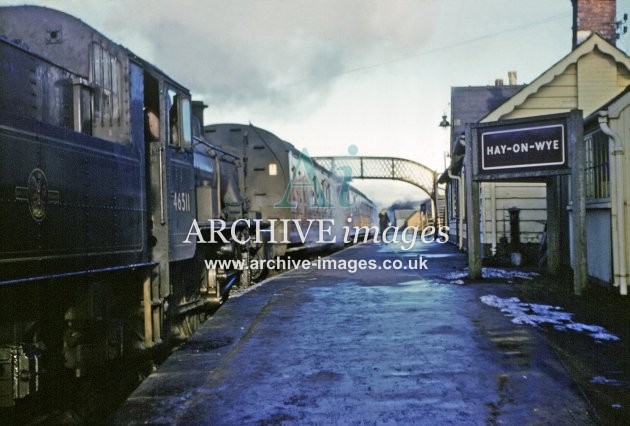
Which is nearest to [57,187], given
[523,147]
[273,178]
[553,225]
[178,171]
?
[178,171]

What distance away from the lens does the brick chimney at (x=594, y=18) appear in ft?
48.5

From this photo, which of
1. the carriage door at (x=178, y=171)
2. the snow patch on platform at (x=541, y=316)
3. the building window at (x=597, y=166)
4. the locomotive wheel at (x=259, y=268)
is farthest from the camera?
the locomotive wheel at (x=259, y=268)

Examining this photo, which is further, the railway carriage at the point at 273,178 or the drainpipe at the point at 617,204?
the railway carriage at the point at 273,178

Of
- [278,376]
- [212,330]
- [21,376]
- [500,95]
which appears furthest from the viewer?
[500,95]

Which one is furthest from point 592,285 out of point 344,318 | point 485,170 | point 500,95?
point 500,95

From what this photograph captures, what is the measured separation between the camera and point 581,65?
46.0 ft

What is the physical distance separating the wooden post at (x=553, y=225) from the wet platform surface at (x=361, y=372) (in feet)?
13.7

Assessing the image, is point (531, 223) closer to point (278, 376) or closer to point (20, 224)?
point (278, 376)

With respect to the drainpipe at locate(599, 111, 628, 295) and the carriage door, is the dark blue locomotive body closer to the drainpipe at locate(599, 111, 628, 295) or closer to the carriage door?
the carriage door

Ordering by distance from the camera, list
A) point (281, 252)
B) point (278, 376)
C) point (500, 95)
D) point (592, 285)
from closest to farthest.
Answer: point (278, 376), point (592, 285), point (281, 252), point (500, 95)

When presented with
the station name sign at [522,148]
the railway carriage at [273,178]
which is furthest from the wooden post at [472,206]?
Answer: the railway carriage at [273,178]

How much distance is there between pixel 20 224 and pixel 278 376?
2.16m

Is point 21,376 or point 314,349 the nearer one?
point 21,376

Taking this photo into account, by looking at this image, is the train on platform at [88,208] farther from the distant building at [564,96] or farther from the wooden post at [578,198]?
the distant building at [564,96]
